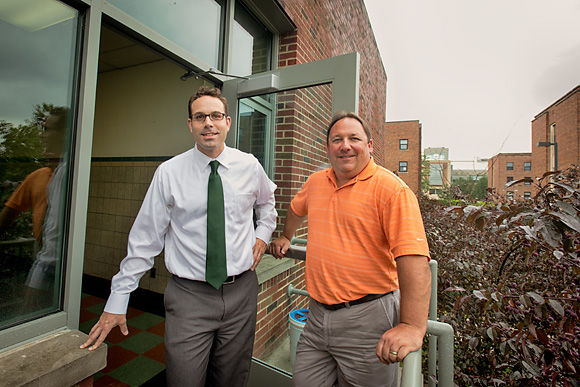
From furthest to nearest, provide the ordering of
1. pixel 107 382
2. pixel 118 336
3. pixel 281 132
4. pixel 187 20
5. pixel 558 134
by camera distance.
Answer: pixel 558 134 → pixel 118 336 → pixel 281 132 → pixel 107 382 → pixel 187 20

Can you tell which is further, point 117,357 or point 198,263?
point 117,357

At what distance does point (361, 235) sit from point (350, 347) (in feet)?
1.64

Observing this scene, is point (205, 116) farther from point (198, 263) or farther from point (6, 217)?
point (6, 217)

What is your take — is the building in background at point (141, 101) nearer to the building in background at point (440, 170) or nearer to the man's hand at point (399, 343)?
the man's hand at point (399, 343)

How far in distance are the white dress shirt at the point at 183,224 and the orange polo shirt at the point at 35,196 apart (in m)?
0.41

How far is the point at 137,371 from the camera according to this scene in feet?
9.41

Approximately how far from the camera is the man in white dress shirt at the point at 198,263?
5.12 ft

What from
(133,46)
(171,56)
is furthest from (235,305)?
(133,46)

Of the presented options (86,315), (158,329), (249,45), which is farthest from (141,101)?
(158,329)

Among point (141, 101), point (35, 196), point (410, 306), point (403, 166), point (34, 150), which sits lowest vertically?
point (410, 306)

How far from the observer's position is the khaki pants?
4.56 feet

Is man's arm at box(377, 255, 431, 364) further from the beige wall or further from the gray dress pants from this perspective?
the beige wall

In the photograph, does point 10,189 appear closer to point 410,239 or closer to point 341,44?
point 410,239

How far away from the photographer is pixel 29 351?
1.33 metres
